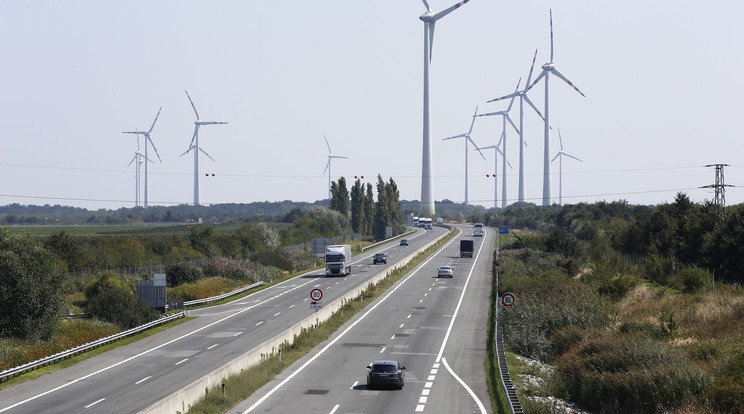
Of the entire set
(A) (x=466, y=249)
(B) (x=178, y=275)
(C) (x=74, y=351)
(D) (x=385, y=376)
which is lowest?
(C) (x=74, y=351)

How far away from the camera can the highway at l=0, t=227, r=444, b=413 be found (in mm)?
Result: 35312

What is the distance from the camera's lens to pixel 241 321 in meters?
62.9

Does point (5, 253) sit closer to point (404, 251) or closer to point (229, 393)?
point (229, 393)

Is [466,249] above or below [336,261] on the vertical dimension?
above

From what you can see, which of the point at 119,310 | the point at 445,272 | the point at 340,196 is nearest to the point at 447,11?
the point at 340,196

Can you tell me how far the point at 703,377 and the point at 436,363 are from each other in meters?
14.2

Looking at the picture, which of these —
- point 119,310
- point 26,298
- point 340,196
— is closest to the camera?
point 26,298

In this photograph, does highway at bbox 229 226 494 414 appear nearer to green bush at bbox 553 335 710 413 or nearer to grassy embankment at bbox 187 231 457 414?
grassy embankment at bbox 187 231 457 414

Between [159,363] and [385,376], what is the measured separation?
14813 mm

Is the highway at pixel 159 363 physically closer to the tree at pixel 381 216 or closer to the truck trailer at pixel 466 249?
the truck trailer at pixel 466 249

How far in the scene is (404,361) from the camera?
149 ft

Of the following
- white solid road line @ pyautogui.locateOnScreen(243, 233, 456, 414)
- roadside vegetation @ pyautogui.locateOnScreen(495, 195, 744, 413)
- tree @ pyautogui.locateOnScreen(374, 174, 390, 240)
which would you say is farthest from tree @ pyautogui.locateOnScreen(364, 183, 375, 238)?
white solid road line @ pyautogui.locateOnScreen(243, 233, 456, 414)

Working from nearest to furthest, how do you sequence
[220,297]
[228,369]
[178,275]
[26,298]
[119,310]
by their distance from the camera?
1. [228,369]
2. [26,298]
3. [119,310]
4. [220,297]
5. [178,275]

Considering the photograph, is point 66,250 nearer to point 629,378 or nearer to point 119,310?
point 119,310
